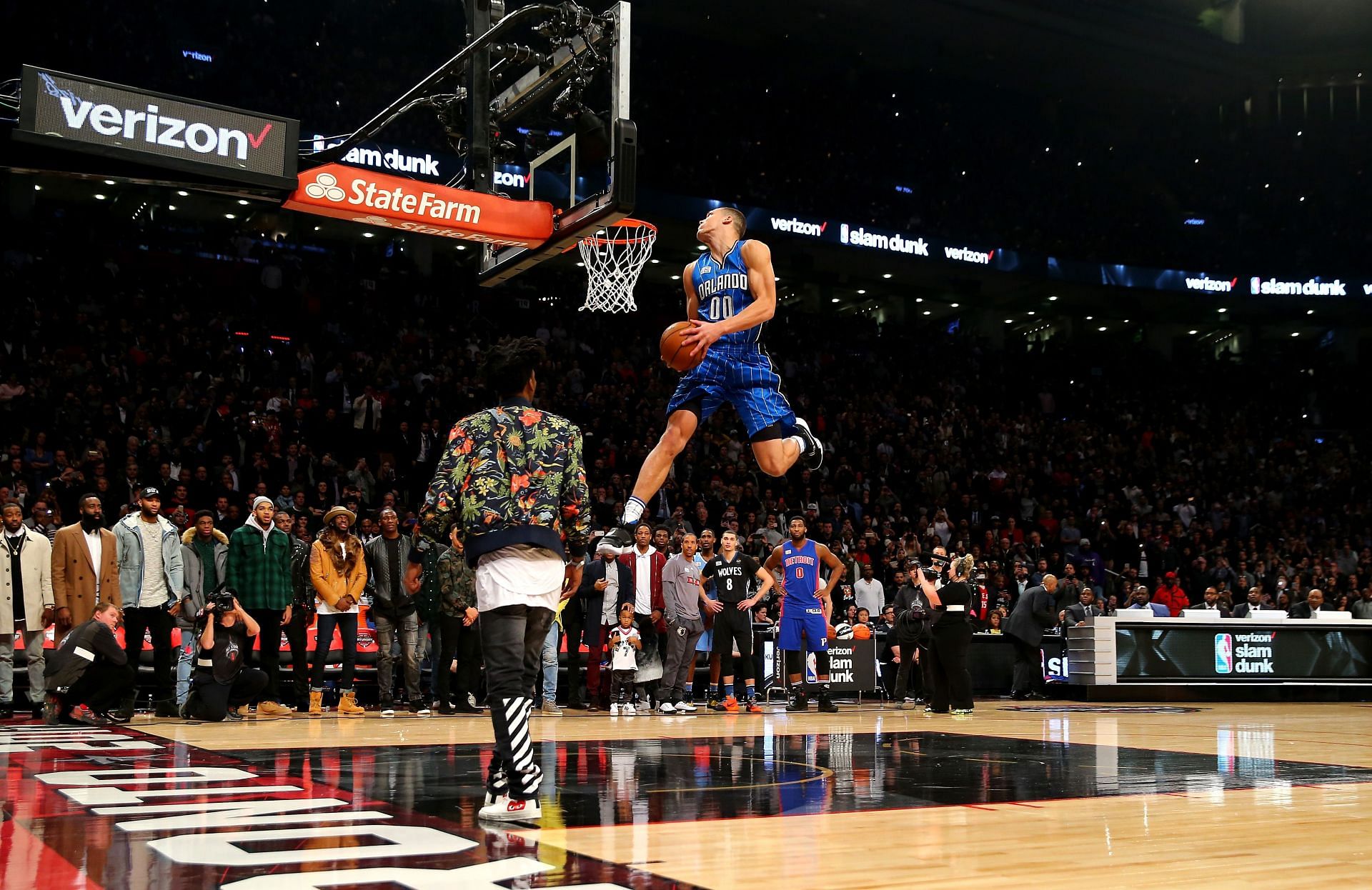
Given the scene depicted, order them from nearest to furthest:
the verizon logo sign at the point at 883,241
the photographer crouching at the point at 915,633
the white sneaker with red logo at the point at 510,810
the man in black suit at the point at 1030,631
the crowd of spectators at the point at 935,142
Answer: the white sneaker with red logo at the point at 510,810
the photographer crouching at the point at 915,633
the man in black suit at the point at 1030,631
the crowd of spectators at the point at 935,142
the verizon logo sign at the point at 883,241

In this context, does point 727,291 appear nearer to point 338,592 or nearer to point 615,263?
point 615,263

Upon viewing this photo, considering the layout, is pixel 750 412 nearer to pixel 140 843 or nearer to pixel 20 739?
pixel 140 843

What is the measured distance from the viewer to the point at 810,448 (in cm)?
721

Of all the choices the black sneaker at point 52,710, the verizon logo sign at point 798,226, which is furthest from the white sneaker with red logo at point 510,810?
the verizon logo sign at point 798,226

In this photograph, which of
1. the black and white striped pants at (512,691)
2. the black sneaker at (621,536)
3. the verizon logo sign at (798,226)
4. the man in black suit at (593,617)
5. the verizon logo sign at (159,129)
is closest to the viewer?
the black and white striped pants at (512,691)

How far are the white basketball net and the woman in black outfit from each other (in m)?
4.22

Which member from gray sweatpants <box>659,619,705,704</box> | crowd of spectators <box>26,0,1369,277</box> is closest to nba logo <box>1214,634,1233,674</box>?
gray sweatpants <box>659,619,705,704</box>

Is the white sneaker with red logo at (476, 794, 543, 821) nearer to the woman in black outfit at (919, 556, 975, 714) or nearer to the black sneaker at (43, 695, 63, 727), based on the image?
the black sneaker at (43, 695, 63, 727)

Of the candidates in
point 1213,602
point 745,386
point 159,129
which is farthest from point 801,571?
point 1213,602

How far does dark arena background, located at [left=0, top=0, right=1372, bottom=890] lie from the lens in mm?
4953

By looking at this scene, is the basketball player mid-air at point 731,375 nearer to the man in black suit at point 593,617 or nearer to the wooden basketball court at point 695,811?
the wooden basketball court at point 695,811

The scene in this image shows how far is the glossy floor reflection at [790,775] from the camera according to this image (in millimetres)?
5117

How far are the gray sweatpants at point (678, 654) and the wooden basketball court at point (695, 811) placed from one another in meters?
3.93

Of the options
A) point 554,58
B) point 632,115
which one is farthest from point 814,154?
point 554,58
